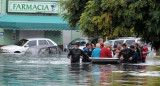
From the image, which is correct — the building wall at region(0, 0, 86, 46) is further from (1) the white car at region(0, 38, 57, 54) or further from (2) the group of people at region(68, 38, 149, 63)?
(2) the group of people at region(68, 38, 149, 63)

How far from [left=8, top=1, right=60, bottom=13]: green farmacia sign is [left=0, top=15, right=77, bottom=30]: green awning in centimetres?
78

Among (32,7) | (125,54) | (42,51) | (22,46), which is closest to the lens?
(125,54)

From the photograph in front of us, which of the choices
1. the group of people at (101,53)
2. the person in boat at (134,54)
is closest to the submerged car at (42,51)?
the group of people at (101,53)

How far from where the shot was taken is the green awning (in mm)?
57188

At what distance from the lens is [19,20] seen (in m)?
58.4

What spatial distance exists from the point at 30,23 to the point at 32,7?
288cm

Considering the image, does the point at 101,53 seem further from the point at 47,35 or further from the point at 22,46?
the point at 47,35

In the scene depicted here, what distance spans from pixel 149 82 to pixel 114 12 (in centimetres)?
1018

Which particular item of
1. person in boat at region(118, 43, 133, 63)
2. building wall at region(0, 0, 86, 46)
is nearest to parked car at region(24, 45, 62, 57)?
building wall at region(0, 0, 86, 46)

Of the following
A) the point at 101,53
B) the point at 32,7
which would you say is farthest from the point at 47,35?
the point at 101,53

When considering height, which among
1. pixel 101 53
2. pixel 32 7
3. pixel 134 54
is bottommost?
pixel 134 54

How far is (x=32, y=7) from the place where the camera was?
60281 millimetres

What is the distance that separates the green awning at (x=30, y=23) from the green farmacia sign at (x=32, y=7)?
0.78 meters

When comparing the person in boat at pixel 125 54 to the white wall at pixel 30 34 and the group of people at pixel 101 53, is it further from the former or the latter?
the white wall at pixel 30 34
